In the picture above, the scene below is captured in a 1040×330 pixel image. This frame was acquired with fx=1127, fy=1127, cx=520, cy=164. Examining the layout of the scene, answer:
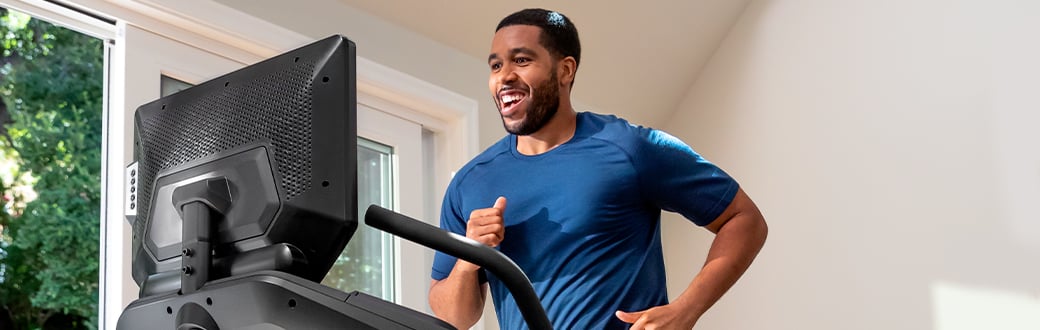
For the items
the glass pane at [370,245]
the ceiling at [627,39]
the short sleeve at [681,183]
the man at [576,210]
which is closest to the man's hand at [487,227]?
the man at [576,210]

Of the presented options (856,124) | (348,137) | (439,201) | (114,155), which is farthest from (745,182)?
(348,137)

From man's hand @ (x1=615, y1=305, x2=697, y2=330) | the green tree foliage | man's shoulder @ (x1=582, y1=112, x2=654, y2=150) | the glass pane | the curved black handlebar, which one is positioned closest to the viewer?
the curved black handlebar

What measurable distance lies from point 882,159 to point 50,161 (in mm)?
2979

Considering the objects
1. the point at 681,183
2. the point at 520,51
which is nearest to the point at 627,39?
the point at 520,51

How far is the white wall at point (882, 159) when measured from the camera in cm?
312

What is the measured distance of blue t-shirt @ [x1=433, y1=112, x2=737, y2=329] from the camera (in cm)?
164

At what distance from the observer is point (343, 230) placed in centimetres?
107

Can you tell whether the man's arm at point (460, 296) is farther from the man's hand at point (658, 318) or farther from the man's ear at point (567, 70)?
the man's ear at point (567, 70)

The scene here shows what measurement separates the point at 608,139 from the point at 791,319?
80.6 inches

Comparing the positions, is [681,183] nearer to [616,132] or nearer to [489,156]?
[616,132]

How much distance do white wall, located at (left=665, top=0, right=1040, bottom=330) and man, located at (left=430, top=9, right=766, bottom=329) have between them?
1.68 m

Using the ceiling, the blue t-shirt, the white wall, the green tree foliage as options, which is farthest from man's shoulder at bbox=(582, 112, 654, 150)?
the green tree foliage

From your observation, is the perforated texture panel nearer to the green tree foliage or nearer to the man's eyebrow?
the man's eyebrow

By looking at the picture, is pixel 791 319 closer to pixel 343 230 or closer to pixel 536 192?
pixel 536 192
